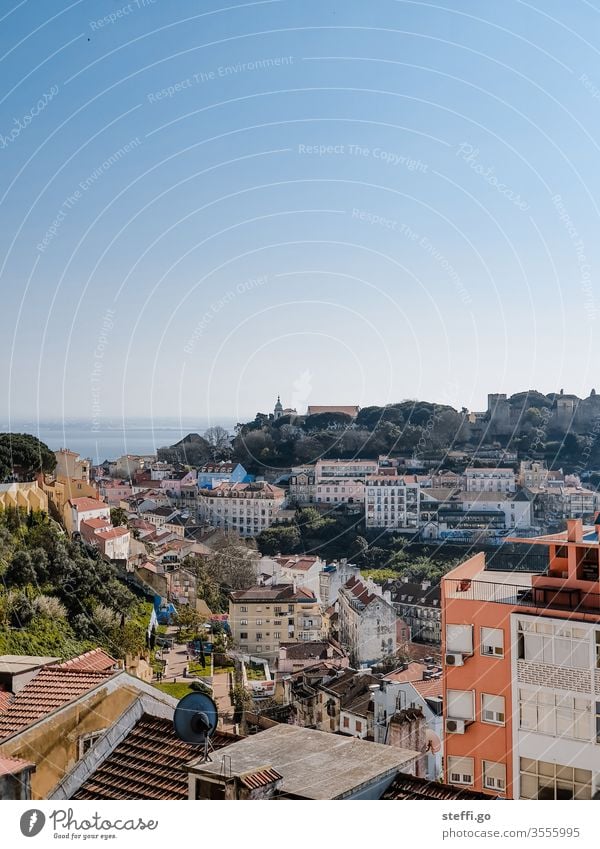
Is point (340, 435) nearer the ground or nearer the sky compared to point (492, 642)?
nearer the sky

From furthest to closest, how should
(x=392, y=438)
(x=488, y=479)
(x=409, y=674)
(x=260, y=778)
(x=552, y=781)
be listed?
(x=488, y=479), (x=392, y=438), (x=409, y=674), (x=552, y=781), (x=260, y=778)

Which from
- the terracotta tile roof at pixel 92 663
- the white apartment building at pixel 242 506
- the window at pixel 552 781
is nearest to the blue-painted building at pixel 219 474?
the white apartment building at pixel 242 506

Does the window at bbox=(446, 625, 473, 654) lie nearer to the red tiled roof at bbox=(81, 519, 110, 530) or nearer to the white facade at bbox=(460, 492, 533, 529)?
the red tiled roof at bbox=(81, 519, 110, 530)

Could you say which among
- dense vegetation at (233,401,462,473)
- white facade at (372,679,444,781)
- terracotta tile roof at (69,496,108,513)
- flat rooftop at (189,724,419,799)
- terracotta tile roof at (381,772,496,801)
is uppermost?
dense vegetation at (233,401,462,473)

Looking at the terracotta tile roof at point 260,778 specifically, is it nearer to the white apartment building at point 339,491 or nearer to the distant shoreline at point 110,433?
the distant shoreline at point 110,433

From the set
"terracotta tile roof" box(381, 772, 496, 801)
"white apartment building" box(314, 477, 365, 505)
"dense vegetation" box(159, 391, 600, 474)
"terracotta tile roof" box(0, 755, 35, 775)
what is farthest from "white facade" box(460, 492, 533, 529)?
"terracotta tile roof" box(0, 755, 35, 775)

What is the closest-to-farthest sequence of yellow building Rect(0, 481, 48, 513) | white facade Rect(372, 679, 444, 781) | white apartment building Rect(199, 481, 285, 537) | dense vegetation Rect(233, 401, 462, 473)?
white facade Rect(372, 679, 444, 781) < yellow building Rect(0, 481, 48, 513) < dense vegetation Rect(233, 401, 462, 473) < white apartment building Rect(199, 481, 285, 537)

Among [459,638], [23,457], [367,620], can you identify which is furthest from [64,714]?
[367,620]

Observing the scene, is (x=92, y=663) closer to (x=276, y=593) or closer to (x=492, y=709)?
(x=492, y=709)
